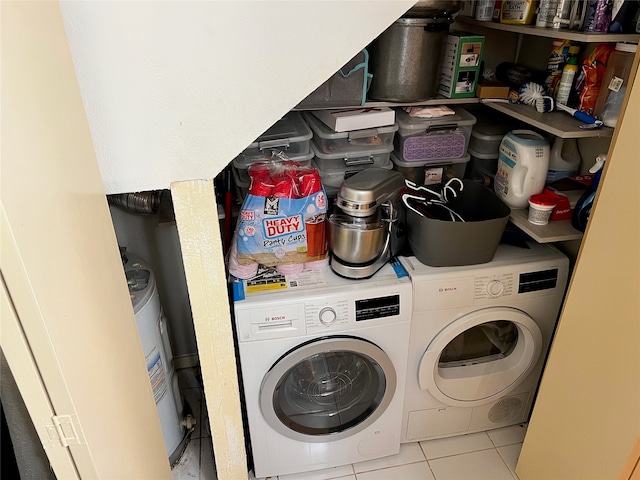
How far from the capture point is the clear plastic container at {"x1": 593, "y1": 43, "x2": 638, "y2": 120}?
1356 millimetres

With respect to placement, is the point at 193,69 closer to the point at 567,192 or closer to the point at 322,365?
the point at 322,365

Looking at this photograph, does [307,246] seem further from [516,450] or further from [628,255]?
[516,450]

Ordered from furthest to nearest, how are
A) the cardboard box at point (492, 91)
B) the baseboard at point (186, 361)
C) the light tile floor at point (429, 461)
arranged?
the baseboard at point (186, 361)
the light tile floor at point (429, 461)
the cardboard box at point (492, 91)

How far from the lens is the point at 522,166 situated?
64.6 inches

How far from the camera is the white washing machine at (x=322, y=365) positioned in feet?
4.98

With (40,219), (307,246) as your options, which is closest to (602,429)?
(307,246)

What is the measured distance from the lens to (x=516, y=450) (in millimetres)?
1936

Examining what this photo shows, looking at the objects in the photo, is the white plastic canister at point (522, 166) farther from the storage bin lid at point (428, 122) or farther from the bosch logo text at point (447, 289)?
the bosch logo text at point (447, 289)

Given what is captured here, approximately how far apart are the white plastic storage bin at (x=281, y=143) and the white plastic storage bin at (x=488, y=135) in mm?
687

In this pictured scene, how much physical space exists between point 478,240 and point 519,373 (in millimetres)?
625

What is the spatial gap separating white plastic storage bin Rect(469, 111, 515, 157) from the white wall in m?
1.00

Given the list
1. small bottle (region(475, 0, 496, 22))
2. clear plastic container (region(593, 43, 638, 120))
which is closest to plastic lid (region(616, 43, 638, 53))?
clear plastic container (region(593, 43, 638, 120))

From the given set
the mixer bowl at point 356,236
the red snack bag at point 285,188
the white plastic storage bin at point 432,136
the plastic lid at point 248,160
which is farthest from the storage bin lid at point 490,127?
the red snack bag at point 285,188

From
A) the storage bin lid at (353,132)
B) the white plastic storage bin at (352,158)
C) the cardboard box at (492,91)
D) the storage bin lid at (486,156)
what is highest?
the cardboard box at (492,91)
